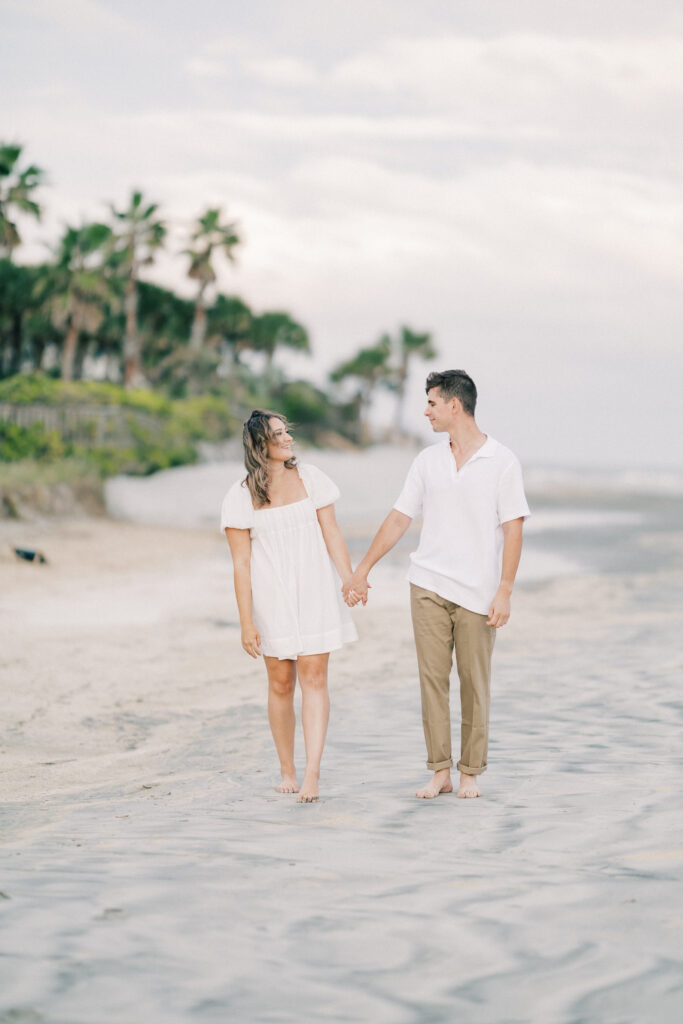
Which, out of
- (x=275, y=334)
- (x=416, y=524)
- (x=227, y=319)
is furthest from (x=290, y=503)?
(x=275, y=334)

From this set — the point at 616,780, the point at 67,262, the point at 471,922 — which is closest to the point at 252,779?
the point at 616,780

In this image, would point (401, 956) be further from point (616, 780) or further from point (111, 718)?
point (111, 718)

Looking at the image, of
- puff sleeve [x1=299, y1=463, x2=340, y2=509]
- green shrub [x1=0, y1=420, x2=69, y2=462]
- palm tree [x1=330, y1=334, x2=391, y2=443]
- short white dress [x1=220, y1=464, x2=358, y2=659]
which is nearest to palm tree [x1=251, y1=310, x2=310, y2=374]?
palm tree [x1=330, y1=334, x2=391, y2=443]

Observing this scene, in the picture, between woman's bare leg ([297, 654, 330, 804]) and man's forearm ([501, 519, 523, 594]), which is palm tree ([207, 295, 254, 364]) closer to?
woman's bare leg ([297, 654, 330, 804])

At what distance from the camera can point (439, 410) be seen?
4.75 meters

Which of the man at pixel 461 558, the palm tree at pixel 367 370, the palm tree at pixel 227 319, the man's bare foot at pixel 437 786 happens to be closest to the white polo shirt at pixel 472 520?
the man at pixel 461 558

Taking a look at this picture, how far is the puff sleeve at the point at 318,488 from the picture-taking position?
194 inches

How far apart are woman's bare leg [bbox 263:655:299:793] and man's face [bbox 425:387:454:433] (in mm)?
1328

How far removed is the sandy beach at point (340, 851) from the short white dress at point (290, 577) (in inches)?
28.8

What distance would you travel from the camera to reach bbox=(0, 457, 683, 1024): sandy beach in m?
2.80

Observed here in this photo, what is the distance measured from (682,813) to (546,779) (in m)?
0.84

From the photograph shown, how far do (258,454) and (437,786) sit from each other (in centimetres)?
173

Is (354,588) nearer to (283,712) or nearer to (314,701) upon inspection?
(314,701)

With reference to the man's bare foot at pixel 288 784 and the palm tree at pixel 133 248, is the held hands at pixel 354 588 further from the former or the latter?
the palm tree at pixel 133 248
